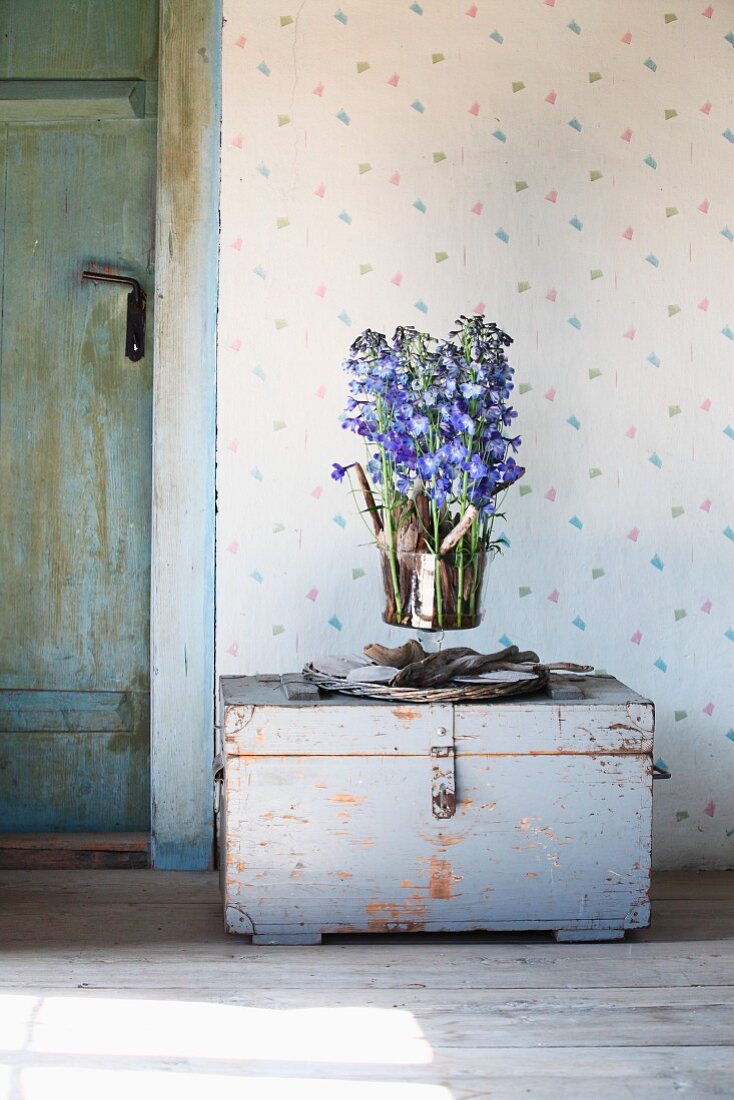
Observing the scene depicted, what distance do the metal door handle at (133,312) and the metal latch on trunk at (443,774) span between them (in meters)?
1.41

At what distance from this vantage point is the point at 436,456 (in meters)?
2.44

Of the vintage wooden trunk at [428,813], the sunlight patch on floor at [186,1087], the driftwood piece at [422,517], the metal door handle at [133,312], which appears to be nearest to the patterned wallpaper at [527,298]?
the metal door handle at [133,312]

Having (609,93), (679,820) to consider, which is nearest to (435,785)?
(679,820)

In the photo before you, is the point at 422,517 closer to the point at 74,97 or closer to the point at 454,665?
the point at 454,665

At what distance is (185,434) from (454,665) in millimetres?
1009

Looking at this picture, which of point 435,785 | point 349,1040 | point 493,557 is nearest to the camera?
point 349,1040

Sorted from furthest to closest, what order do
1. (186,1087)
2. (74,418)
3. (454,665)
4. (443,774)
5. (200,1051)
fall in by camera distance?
(74,418) → (454,665) → (443,774) → (200,1051) → (186,1087)

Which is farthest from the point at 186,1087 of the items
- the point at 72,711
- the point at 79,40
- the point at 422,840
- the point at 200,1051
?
the point at 79,40

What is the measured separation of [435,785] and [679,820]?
1047mm

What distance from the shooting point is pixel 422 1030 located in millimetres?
2006

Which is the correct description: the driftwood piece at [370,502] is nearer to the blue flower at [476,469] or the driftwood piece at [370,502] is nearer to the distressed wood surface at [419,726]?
the blue flower at [476,469]

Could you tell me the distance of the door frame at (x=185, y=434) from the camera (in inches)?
118

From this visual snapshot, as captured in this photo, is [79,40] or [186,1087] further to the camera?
[79,40]

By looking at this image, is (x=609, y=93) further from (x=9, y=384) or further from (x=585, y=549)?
(x=9, y=384)
